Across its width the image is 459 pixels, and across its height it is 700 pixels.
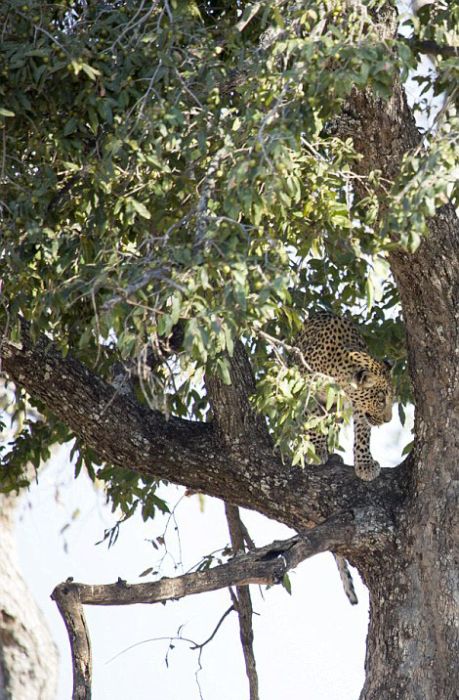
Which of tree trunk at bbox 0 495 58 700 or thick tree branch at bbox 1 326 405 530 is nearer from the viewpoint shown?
thick tree branch at bbox 1 326 405 530

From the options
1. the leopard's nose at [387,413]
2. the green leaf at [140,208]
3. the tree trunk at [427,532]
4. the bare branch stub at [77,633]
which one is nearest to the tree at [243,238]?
the tree trunk at [427,532]

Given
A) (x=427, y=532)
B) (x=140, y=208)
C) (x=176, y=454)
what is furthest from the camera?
(x=176, y=454)

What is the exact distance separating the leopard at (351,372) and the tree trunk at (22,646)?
484cm

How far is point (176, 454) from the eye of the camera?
6.64m

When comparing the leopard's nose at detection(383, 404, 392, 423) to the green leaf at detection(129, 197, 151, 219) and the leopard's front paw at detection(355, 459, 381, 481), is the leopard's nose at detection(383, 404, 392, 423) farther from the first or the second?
the green leaf at detection(129, 197, 151, 219)

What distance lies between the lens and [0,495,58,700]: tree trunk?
11.7 m

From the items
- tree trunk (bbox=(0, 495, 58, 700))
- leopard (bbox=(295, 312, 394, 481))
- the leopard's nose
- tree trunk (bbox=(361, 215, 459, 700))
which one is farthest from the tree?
tree trunk (bbox=(0, 495, 58, 700))

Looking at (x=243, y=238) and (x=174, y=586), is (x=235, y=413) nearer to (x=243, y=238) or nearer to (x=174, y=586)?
(x=174, y=586)

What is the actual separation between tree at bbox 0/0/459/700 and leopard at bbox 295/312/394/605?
1.83ft

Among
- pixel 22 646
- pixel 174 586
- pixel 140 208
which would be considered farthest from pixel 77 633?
pixel 22 646

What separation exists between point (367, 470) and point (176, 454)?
1.02 metres

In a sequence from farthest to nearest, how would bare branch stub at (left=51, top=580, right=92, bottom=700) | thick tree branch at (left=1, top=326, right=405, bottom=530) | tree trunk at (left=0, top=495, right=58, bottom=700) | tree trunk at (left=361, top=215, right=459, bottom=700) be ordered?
tree trunk at (left=0, top=495, right=58, bottom=700), thick tree branch at (left=1, top=326, right=405, bottom=530), tree trunk at (left=361, top=215, right=459, bottom=700), bare branch stub at (left=51, top=580, right=92, bottom=700)

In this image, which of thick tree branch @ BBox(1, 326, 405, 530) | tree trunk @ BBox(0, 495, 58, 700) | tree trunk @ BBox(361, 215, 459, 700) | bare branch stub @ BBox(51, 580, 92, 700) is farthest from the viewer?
tree trunk @ BBox(0, 495, 58, 700)

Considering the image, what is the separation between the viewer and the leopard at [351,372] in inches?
299
